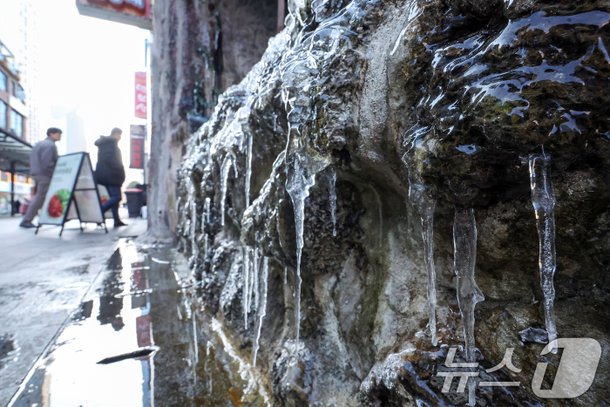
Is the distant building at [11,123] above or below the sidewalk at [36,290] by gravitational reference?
above

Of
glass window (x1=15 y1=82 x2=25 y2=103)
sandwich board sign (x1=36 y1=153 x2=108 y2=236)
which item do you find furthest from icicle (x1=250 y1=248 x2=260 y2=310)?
glass window (x1=15 y1=82 x2=25 y2=103)

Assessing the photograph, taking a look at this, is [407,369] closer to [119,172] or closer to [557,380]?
[557,380]

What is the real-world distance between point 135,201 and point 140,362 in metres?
14.0

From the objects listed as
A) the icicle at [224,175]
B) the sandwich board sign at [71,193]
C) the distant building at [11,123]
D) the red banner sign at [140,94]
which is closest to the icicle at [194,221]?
the icicle at [224,175]

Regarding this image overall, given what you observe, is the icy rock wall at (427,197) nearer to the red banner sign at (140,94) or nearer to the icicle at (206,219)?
the icicle at (206,219)

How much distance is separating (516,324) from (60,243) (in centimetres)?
685

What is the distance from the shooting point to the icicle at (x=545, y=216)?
750 millimetres

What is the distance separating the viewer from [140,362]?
191 cm

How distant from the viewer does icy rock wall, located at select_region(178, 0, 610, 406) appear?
73cm

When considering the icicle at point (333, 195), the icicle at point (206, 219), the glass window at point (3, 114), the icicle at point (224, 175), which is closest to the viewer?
the icicle at point (333, 195)

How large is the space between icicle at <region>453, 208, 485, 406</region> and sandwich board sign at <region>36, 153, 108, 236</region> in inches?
296

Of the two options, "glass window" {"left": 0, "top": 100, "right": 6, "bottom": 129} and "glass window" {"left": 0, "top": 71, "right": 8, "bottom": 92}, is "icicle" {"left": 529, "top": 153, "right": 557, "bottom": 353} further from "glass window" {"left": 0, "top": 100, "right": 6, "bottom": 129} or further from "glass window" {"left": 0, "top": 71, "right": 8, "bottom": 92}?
"glass window" {"left": 0, "top": 71, "right": 8, "bottom": 92}

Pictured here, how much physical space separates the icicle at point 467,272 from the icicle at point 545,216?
0.62 ft

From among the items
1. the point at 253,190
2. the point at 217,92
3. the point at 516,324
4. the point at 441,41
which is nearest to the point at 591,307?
Answer: the point at 516,324
